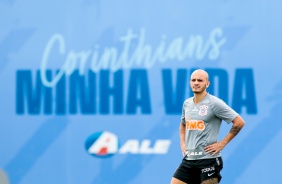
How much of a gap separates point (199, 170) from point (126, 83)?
1.47 meters

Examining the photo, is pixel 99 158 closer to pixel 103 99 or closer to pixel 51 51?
pixel 103 99

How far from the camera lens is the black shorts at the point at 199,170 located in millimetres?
6691


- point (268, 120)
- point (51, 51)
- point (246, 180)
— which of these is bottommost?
point (246, 180)

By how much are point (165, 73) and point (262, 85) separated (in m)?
0.89

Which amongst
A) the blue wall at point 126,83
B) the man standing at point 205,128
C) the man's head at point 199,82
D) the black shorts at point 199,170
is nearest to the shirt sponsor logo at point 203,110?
the man standing at point 205,128

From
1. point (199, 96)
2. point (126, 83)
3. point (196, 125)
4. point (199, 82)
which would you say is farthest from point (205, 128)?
point (126, 83)

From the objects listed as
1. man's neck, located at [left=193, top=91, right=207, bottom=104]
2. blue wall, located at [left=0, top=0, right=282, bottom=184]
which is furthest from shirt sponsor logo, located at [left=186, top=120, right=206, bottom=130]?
blue wall, located at [left=0, top=0, right=282, bottom=184]

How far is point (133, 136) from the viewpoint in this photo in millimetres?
7898

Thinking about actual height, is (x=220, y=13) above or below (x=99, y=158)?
above

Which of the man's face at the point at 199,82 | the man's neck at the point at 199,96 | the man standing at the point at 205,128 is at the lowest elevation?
the man standing at the point at 205,128

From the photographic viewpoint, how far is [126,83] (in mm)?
7902

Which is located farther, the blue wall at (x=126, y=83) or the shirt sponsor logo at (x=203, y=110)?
the blue wall at (x=126, y=83)

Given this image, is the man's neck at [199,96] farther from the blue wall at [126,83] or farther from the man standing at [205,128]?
the blue wall at [126,83]

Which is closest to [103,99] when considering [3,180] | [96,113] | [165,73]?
[96,113]
